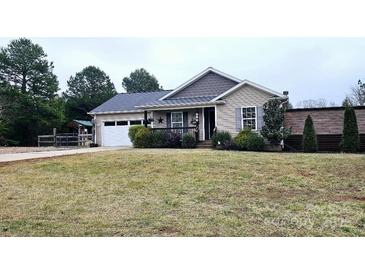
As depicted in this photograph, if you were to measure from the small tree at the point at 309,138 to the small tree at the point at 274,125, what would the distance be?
0.95 m

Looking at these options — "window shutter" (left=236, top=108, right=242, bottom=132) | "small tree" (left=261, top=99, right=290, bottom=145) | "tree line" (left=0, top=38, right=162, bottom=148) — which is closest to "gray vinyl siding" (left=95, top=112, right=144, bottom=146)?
"window shutter" (left=236, top=108, right=242, bottom=132)

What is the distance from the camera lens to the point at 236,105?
18703 millimetres

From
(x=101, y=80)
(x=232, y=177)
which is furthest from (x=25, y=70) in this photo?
(x=232, y=177)

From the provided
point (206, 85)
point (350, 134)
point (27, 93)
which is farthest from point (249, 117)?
point (27, 93)

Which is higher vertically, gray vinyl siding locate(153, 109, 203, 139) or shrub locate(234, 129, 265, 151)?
gray vinyl siding locate(153, 109, 203, 139)

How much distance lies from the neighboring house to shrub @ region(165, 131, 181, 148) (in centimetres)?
81

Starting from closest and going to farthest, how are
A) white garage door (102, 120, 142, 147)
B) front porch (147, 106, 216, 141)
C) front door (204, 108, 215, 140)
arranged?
1. front porch (147, 106, 216, 141)
2. front door (204, 108, 215, 140)
3. white garage door (102, 120, 142, 147)

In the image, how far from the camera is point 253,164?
11359 millimetres

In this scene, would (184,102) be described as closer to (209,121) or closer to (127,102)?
(209,121)

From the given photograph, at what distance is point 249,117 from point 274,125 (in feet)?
5.82

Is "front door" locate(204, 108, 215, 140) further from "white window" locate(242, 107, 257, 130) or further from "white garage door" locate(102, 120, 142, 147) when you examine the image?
"white garage door" locate(102, 120, 142, 147)

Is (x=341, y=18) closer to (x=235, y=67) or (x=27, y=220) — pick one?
(x=27, y=220)

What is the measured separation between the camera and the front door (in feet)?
67.1

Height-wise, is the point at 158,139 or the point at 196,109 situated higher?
the point at 196,109
